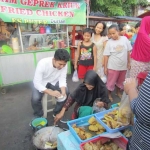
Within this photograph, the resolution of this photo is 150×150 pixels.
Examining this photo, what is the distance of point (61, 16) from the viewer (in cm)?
435

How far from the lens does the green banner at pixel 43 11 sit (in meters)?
3.67

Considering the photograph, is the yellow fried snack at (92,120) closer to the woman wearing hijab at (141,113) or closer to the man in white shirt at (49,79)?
the woman wearing hijab at (141,113)

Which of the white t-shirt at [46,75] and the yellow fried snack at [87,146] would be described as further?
the white t-shirt at [46,75]

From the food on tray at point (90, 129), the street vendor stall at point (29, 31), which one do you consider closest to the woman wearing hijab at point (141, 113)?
the food on tray at point (90, 129)

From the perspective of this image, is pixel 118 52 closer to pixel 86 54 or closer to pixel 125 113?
pixel 86 54

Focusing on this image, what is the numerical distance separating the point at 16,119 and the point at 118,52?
2.40 meters

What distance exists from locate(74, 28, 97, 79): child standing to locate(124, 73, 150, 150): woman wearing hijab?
2.29m

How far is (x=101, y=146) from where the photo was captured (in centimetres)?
153

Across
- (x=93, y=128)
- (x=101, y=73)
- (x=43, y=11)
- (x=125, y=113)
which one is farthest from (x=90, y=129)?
(x=43, y=11)

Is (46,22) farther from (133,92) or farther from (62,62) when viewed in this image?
(133,92)

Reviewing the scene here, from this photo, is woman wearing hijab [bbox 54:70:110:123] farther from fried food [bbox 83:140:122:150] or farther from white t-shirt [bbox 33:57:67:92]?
fried food [bbox 83:140:122:150]

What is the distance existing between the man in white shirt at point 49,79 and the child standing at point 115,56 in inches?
41.5

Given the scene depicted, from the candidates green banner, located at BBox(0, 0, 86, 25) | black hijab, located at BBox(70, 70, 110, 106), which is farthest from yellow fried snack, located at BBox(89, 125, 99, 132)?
green banner, located at BBox(0, 0, 86, 25)

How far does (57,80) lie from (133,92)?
193 centimetres
